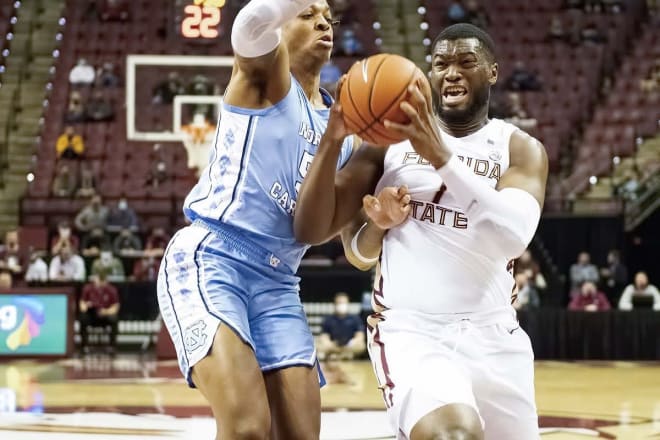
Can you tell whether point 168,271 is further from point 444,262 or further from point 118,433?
point 118,433

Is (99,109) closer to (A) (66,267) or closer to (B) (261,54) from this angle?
(A) (66,267)

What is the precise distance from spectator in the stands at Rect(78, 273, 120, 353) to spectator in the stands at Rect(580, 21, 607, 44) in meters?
12.2

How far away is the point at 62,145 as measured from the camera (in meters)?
19.2

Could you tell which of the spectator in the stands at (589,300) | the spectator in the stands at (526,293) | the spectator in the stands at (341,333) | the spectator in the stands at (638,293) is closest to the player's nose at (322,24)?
the spectator in the stands at (341,333)

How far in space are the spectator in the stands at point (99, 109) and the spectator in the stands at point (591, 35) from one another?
9.84 metres

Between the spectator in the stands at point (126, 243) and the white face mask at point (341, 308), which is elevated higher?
the spectator in the stands at point (126, 243)

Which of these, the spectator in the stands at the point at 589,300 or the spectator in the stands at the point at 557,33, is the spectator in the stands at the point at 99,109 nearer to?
the spectator in the stands at the point at 557,33

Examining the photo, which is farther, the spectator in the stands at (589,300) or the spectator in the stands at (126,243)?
the spectator in the stands at (126,243)

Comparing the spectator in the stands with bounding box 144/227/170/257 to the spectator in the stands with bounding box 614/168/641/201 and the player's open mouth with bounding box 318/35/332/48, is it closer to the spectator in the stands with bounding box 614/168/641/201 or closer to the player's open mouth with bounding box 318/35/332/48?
the spectator in the stands with bounding box 614/168/641/201

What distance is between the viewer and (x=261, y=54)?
13.8 feet

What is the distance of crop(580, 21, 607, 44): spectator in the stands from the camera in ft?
74.2

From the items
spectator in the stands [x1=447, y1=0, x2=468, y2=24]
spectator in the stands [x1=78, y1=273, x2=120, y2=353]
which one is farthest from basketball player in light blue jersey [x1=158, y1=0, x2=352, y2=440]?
spectator in the stands [x1=447, y1=0, x2=468, y2=24]

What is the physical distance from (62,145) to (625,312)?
10.1 metres

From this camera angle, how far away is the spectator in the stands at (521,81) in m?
21.2
